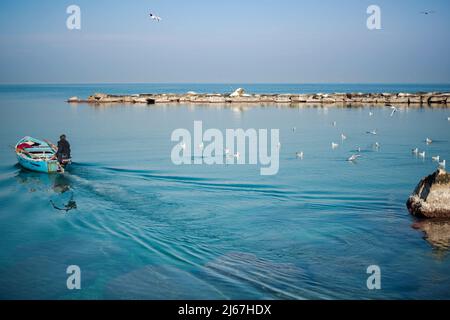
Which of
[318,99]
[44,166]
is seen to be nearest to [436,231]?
[44,166]

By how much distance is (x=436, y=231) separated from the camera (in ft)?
51.5

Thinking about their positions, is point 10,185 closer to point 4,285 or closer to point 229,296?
point 4,285

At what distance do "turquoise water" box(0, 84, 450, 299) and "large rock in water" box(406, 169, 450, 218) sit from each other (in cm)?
68

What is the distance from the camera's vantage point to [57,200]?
21.4m

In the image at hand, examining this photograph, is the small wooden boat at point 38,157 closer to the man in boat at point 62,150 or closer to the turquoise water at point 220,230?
the man in boat at point 62,150

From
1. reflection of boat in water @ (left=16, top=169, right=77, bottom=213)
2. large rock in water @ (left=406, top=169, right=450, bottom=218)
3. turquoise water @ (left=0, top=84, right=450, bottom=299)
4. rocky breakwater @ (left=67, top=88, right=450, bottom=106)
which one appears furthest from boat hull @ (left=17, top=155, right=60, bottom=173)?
rocky breakwater @ (left=67, top=88, right=450, bottom=106)

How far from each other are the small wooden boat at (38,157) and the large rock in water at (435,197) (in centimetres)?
1957

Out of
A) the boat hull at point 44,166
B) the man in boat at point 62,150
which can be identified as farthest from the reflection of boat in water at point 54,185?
the man in boat at point 62,150

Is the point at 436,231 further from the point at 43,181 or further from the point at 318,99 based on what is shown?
the point at 318,99

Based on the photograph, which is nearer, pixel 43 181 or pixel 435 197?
pixel 435 197

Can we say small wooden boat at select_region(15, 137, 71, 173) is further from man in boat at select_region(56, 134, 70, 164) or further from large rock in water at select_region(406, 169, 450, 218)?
large rock in water at select_region(406, 169, 450, 218)

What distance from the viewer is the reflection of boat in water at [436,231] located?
14570 mm

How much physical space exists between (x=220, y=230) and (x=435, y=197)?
324 inches

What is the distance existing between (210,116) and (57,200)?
41.8 m
